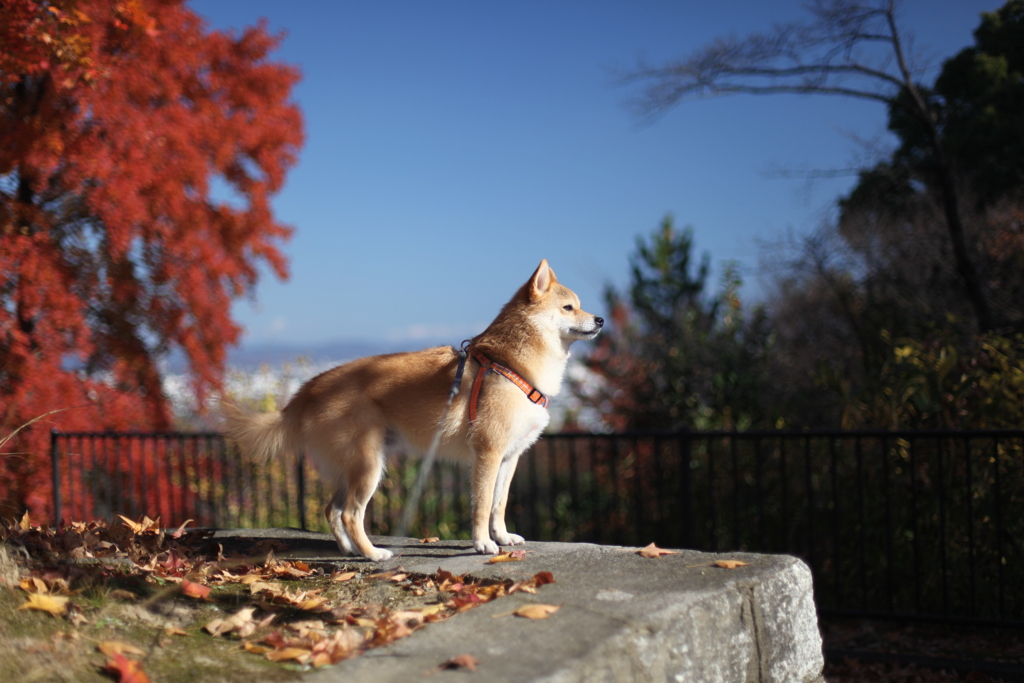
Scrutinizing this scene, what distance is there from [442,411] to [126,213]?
4483mm

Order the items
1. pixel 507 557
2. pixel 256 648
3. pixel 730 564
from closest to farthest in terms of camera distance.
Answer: pixel 256 648, pixel 730 564, pixel 507 557

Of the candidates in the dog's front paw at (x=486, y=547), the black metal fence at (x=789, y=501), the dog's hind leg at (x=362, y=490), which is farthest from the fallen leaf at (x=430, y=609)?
the black metal fence at (x=789, y=501)

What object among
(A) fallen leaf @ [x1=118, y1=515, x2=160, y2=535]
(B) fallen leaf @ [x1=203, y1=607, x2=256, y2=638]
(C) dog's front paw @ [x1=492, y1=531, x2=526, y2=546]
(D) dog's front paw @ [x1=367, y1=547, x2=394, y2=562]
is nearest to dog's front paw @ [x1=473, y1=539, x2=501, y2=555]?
(C) dog's front paw @ [x1=492, y1=531, x2=526, y2=546]

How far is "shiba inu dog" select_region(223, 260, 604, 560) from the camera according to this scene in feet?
12.5

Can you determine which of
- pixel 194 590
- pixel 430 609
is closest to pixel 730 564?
pixel 430 609

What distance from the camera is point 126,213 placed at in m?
6.73

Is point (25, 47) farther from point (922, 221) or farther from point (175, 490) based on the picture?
point (922, 221)

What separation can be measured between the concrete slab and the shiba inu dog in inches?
13.6

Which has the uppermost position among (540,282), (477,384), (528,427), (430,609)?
(540,282)

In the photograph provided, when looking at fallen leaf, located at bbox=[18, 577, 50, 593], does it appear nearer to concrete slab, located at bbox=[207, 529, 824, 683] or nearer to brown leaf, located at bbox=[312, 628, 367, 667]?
brown leaf, located at bbox=[312, 628, 367, 667]

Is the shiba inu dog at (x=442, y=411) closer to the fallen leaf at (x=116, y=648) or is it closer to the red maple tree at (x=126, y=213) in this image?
the fallen leaf at (x=116, y=648)

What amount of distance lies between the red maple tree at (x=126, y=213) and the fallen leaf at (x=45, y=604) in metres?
3.76

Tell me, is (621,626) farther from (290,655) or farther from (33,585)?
(33,585)

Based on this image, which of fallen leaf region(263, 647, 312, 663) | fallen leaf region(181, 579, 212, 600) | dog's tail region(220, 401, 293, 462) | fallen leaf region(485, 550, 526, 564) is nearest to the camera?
fallen leaf region(263, 647, 312, 663)
